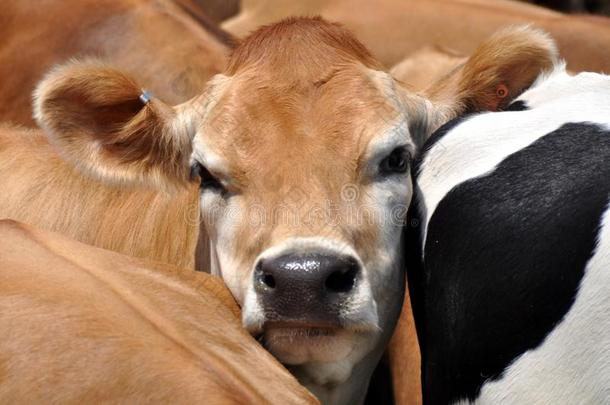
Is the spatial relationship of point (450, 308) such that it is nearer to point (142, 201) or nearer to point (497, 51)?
point (497, 51)

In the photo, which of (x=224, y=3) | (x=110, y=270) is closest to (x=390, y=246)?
(x=110, y=270)

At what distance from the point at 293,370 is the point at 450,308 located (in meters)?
0.47

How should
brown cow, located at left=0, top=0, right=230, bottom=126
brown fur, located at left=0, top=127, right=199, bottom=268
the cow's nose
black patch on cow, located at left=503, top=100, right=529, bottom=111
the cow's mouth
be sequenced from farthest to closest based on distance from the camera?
brown cow, located at left=0, top=0, right=230, bottom=126 < brown fur, located at left=0, top=127, right=199, bottom=268 < black patch on cow, located at left=503, top=100, right=529, bottom=111 < the cow's mouth < the cow's nose

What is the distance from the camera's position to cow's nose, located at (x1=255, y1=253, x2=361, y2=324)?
281cm

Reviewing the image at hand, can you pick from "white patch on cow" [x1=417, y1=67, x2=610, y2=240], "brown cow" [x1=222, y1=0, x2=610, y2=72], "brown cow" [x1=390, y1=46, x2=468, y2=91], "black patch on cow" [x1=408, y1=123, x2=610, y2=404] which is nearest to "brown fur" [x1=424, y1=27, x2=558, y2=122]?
"white patch on cow" [x1=417, y1=67, x2=610, y2=240]

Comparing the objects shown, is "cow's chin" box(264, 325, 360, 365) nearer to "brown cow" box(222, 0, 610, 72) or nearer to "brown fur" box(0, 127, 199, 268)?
"brown fur" box(0, 127, 199, 268)

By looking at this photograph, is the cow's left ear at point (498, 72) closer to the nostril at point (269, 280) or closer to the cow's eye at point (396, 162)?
the cow's eye at point (396, 162)

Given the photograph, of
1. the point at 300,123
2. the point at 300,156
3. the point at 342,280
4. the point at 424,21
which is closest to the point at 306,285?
the point at 342,280

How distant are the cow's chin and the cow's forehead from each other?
0.39 meters

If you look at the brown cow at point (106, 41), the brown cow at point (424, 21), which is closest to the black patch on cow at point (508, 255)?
the brown cow at point (106, 41)

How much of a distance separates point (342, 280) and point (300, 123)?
0.47m

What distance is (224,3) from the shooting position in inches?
365

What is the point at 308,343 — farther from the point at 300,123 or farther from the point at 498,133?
the point at 498,133

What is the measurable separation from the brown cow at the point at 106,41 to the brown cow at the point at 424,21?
235 centimetres
